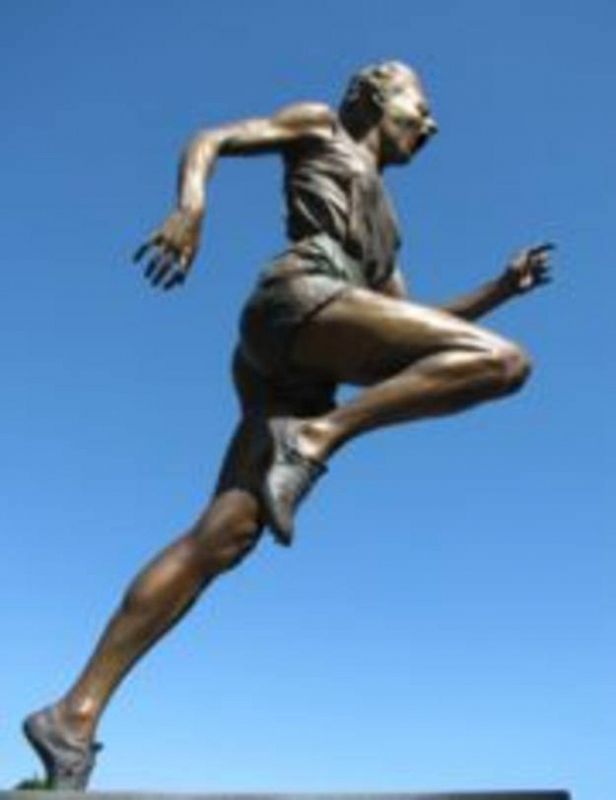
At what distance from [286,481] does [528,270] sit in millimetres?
1985

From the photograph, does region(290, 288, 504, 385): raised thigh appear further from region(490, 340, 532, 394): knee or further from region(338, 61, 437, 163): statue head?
region(338, 61, 437, 163): statue head

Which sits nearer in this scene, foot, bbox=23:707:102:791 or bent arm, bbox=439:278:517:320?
foot, bbox=23:707:102:791

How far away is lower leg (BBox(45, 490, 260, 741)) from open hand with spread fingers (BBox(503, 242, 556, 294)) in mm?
1837

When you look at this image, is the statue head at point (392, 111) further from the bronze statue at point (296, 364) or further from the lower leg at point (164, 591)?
the lower leg at point (164, 591)

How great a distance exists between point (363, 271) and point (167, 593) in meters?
1.66

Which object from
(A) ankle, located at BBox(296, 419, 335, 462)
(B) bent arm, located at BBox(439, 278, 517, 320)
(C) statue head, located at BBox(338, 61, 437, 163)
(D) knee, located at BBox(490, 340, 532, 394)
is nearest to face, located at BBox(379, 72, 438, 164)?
(C) statue head, located at BBox(338, 61, 437, 163)

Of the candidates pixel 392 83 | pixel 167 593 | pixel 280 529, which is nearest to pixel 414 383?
pixel 280 529

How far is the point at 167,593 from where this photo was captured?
596 centimetres

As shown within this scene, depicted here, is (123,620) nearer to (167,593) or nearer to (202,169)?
(167,593)

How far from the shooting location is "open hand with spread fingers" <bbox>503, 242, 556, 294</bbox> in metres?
7.21

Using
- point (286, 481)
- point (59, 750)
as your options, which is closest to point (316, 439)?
point (286, 481)

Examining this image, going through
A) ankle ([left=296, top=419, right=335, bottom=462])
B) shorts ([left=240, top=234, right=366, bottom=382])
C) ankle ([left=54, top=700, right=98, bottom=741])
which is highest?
shorts ([left=240, top=234, right=366, bottom=382])

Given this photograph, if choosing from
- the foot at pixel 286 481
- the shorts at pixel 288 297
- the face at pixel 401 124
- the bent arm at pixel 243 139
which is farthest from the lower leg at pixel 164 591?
the face at pixel 401 124

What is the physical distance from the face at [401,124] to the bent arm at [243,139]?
0.26 metres
